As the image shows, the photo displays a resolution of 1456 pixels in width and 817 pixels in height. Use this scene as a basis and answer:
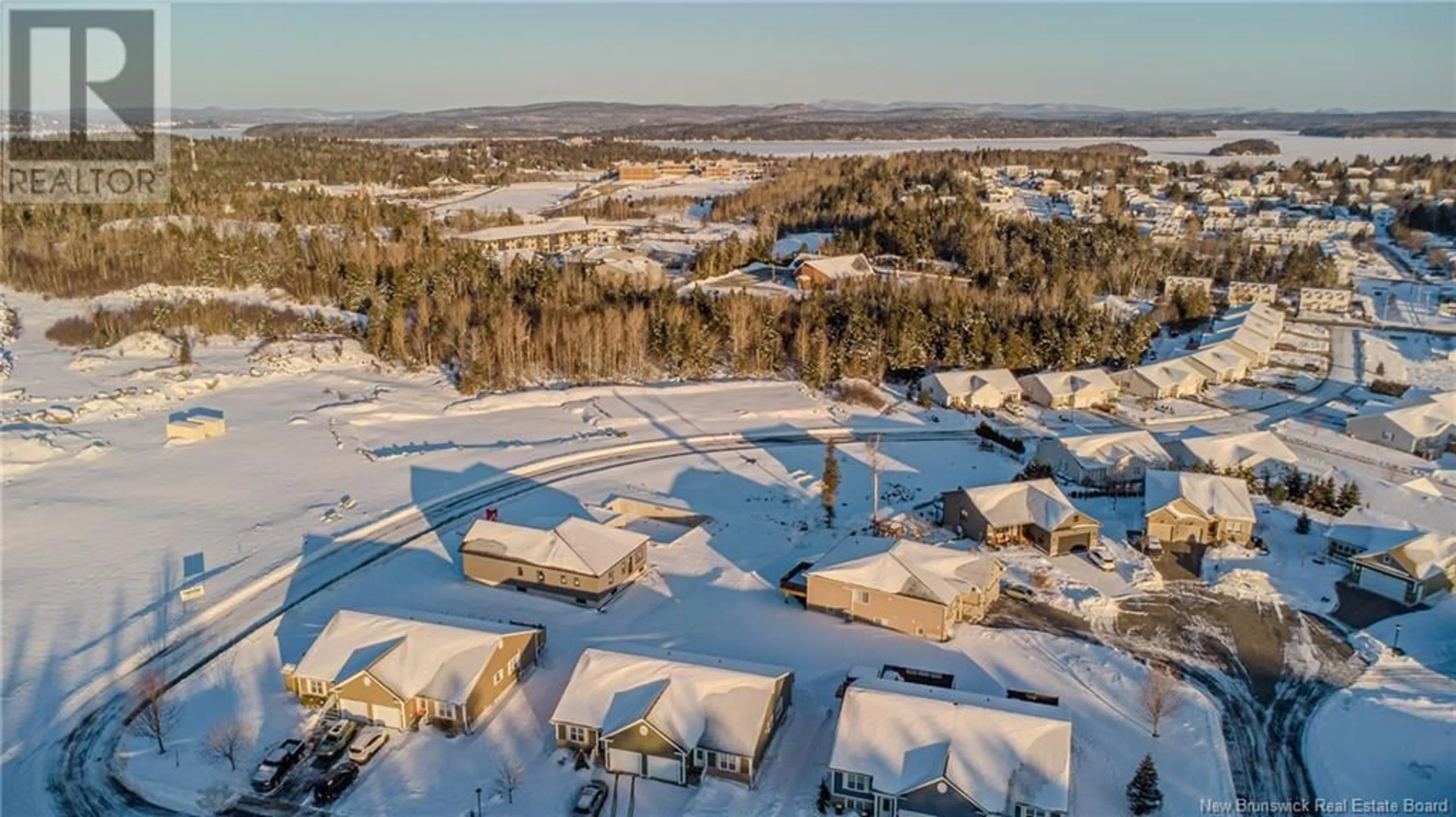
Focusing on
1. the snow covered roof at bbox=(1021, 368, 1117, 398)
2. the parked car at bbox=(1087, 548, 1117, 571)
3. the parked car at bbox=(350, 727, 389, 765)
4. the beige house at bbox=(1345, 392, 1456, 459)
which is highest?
the snow covered roof at bbox=(1021, 368, 1117, 398)

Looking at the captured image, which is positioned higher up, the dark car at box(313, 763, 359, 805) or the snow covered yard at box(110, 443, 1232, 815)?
the snow covered yard at box(110, 443, 1232, 815)

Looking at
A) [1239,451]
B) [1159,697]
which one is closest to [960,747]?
[1159,697]

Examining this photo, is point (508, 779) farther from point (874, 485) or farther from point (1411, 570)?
point (1411, 570)

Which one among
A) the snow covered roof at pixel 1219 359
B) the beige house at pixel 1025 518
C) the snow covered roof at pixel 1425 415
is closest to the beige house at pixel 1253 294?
the snow covered roof at pixel 1219 359

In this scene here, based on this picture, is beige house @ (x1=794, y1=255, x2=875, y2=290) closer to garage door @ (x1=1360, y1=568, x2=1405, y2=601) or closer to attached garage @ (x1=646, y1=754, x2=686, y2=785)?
garage door @ (x1=1360, y1=568, x2=1405, y2=601)

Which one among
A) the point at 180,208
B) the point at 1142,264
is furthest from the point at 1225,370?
the point at 180,208

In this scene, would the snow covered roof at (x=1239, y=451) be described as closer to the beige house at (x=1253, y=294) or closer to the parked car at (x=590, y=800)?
the parked car at (x=590, y=800)

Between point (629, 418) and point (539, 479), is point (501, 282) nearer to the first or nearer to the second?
point (629, 418)

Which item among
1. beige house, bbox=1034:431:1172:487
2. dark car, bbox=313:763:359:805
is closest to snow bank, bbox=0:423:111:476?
dark car, bbox=313:763:359:805
